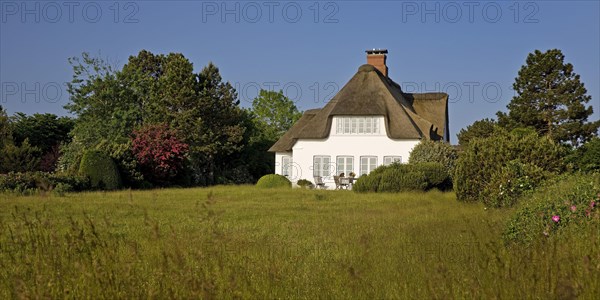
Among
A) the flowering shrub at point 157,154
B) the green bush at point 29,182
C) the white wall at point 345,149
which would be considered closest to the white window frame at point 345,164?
the white wall at point 345,149

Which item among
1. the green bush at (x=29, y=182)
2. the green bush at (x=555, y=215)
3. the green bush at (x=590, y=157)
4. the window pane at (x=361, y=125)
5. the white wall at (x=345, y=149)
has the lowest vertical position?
the green bush at (x=555, y=215)

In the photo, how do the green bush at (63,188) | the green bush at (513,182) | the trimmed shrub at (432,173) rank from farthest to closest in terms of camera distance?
the trimmed shrub at (432,173) → the green bush at (63,188) → the green bush at (513,182)

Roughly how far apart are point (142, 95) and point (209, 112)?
468cm

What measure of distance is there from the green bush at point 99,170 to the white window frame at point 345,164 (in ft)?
44.6

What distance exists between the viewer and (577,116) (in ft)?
155

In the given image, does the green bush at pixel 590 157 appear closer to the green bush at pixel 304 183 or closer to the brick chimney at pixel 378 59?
the green bush at pixel 304 183

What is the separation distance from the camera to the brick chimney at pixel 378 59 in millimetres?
45094

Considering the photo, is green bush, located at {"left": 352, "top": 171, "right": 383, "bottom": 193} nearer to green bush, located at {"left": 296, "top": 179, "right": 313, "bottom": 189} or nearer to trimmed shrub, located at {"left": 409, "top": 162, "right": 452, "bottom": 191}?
trimmed shrub, located at {"left": 409, "top": 162, "right": 452, "bottom": 191}

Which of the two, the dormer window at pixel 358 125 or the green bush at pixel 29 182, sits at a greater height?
the dormer window at pixel 358 125

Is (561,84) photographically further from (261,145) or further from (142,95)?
(142,95)

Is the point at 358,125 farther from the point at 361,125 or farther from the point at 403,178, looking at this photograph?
the point at 403,178

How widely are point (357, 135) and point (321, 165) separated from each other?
2.72 m

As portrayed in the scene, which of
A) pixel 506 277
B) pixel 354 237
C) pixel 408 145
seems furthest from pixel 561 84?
pixel 506 277

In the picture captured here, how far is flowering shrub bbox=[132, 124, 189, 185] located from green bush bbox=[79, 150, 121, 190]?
4.48 metres
